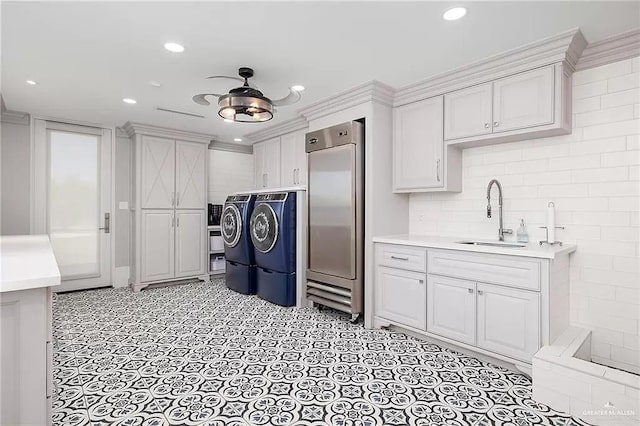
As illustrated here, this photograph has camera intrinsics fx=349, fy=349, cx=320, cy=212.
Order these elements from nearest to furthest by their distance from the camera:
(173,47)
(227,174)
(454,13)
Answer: (454,13) → (173,47) → (227,174)

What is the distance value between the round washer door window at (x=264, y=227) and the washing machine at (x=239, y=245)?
14cm

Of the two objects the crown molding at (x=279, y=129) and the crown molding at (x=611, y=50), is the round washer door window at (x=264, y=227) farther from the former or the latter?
the crown molding at (x=611, y=50)

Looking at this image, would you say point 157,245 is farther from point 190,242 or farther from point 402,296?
point 402,296

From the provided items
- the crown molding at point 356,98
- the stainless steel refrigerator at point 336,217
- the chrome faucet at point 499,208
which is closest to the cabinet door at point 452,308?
the chrome faucet at point 499,208

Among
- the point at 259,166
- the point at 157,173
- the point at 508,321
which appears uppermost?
the point at 259,166

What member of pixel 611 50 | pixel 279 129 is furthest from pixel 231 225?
pixel 611 50

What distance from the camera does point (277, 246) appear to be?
4133 millimetres

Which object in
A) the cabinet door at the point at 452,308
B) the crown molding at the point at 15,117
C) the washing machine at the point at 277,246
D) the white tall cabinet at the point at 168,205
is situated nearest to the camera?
the cabinet door at the point at 452,308

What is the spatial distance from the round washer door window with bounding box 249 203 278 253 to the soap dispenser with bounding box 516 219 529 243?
2.49 m

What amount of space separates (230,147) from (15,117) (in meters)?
2.87

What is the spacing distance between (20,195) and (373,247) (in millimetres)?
4528

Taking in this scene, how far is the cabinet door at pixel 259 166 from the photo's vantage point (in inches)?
217

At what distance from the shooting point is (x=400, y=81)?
3.28 meters

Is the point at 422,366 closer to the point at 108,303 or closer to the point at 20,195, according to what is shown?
the point at 108,303
